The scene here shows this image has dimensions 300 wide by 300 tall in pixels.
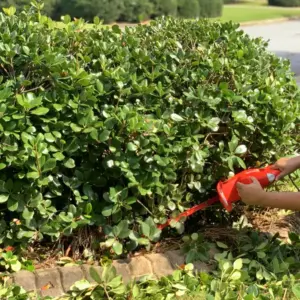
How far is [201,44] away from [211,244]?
137 centimetres

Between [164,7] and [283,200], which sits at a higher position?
[283,200]

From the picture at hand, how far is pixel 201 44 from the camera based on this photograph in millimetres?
4109

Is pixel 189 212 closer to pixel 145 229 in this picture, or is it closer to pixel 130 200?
pixel 145 229

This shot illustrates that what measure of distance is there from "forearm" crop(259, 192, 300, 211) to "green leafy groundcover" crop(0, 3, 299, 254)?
35 centimetres

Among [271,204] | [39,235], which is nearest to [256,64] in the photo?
[271,204]

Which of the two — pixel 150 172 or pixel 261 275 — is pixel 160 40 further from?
pixel 261 275

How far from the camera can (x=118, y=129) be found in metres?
3.24

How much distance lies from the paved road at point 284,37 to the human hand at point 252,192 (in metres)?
8.80

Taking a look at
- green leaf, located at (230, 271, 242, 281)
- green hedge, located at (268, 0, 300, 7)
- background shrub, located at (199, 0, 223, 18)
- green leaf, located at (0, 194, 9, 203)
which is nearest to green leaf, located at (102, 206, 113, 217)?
green leaf, located at (0, 194, 9, 203)

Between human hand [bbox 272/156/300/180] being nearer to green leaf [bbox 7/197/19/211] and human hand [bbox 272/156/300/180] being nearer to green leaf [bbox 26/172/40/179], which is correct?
green leaf [bbox 26/172/40/179]

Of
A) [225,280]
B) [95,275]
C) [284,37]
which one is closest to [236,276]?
[225,280]

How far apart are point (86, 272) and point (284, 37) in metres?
17.7

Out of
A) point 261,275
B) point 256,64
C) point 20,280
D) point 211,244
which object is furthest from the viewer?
point 256,64

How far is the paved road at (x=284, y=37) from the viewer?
14.8 meters
